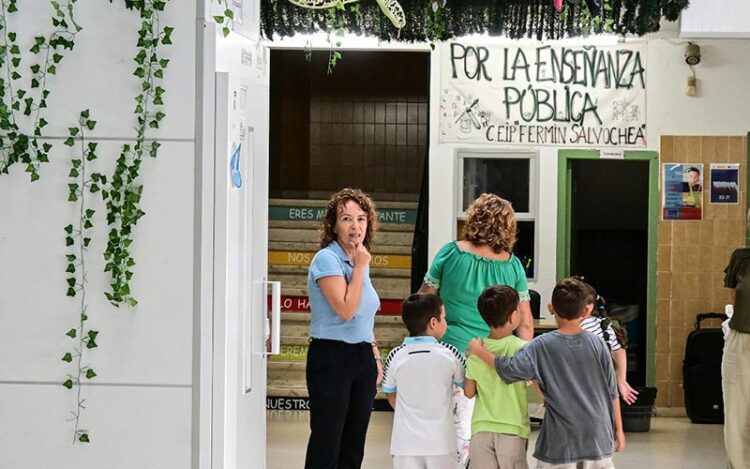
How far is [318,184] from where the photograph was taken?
14047mm

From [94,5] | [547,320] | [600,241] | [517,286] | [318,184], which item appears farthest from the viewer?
[318,184]

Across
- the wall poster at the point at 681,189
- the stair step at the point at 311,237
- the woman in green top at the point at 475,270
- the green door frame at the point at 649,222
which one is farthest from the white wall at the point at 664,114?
the woman in green top at the point at 475,270

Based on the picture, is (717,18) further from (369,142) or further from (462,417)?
(369,142)

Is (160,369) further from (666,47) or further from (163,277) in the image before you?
(666,47)

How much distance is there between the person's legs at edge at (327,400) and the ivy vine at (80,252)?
4.77 feet

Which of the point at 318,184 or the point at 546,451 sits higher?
the point at 318,184

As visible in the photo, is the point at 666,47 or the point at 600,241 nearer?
the point at 666,47

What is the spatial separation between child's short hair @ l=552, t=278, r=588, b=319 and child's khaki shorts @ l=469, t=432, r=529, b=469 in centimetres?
58

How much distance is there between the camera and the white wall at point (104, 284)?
409 centimetres

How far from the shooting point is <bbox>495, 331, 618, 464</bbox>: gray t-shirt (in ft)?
17.1

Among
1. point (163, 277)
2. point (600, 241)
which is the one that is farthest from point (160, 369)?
point (600, 241)

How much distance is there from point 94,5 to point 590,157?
275 inches

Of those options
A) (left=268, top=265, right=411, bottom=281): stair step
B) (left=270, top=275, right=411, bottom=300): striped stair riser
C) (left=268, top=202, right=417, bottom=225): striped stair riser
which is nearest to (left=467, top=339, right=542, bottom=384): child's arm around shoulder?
(left=270, top=275, right=411, bottom=300): striped stair riser

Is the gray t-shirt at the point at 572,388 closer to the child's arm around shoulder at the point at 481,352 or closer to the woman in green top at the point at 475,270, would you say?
the child's arm around shoulder at the point at 481,352
